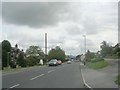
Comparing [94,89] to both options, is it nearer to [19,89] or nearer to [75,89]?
[75,89]

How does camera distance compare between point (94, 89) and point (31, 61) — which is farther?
point (31, 61)

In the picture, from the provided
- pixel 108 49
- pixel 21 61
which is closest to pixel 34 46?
pixel 108 49

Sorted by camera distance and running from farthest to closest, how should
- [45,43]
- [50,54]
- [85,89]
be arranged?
[50,54]
[45,43]
[85,89]

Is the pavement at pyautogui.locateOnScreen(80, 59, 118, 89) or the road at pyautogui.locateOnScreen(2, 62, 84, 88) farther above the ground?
the pavement at pyautogui.locateOnScreen(80, 59, 118, 89)

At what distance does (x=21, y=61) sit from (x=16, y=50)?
82.9m

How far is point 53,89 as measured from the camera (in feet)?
54.2

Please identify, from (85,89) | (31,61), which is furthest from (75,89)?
(31,61)

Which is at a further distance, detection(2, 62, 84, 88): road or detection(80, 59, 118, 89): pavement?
detection(2, 62, 84, 88): road

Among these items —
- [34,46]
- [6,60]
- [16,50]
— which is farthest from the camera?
[34,46]

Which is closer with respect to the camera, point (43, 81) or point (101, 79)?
point (43, 81)

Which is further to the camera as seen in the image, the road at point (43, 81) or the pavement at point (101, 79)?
the road at point (43, 81)

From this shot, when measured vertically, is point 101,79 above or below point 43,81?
above

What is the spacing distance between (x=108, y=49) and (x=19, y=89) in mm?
95295

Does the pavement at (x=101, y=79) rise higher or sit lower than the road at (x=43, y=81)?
higher
